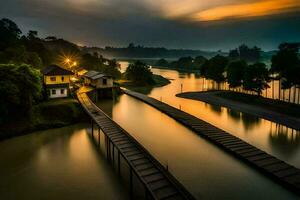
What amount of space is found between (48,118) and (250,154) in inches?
1333

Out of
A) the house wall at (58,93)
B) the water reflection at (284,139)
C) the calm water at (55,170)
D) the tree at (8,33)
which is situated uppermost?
the tree at (8,33)

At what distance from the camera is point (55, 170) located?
87.2 ft

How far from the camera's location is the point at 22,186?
2348cm

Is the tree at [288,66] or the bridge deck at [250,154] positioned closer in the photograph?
the bridge deck at [250,154]

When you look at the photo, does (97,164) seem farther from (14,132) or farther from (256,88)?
(256,88)

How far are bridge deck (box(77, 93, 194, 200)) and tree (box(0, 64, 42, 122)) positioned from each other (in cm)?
1443

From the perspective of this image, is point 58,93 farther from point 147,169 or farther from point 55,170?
point 147,169

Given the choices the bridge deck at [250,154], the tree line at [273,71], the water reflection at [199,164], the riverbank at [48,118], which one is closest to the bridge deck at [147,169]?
the water reflection at [199,164]

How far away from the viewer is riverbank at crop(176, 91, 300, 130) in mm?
42428

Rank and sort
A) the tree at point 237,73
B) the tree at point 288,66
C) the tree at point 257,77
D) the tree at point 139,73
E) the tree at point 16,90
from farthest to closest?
1. the tree at point 139,73
2. the tree at point 237,73
3. the tree at point 257,77
4. the tree at point 288,66
5. the tree at point 16,90

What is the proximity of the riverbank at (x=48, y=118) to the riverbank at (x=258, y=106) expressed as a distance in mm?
35238

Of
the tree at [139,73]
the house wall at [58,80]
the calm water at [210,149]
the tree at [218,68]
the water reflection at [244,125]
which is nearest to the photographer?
the calm water at [210,149]

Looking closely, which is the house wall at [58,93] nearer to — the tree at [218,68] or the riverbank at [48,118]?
the riverbank at [48,118]

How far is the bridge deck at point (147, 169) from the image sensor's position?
59.2 ft
